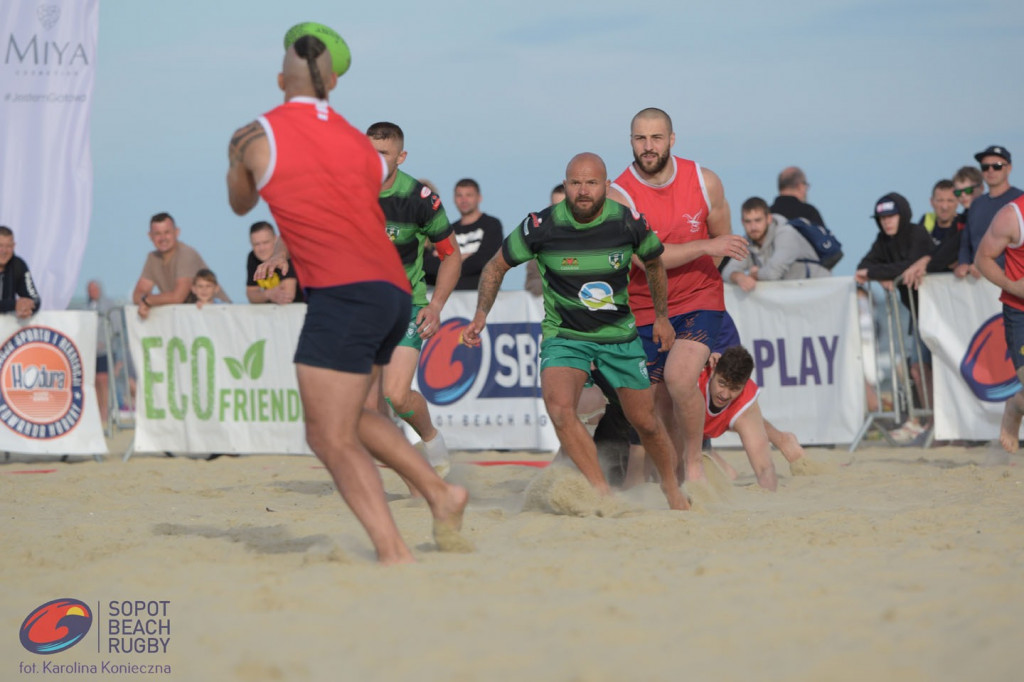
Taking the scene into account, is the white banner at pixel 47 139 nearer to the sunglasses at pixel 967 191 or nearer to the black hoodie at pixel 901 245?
the black hoodie at pixel 901 245

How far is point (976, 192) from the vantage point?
10.4 meters

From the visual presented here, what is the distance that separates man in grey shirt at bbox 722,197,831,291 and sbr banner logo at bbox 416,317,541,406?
194 centimetres

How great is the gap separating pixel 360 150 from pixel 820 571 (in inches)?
88.8

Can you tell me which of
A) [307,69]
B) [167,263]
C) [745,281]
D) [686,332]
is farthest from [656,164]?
[167,263]

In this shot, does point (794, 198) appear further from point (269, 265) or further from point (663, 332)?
point (269, 265)

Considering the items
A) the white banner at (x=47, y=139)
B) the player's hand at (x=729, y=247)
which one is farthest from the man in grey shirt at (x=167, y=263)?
the player's hand at (x=729, y=247)

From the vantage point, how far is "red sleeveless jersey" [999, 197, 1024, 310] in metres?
7.35

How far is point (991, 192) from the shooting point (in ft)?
28.8

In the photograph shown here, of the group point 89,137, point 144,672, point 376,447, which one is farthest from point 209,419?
point 144,672

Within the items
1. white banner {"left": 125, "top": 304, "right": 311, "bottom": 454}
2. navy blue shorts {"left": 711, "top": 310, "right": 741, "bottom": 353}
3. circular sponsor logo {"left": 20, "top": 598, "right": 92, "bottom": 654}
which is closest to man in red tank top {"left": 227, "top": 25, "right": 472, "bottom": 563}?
circular sponsor logo {"left": 20, "top": 598, "right": 92, "bottom": 654}

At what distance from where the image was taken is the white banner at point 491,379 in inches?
407

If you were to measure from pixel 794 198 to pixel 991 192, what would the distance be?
2.50m

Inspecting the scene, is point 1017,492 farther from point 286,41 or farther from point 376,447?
point 286,41

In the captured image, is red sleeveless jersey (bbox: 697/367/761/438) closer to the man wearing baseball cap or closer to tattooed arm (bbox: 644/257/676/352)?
tattooed arm (bbox: 644/257/676/352)
